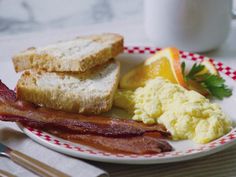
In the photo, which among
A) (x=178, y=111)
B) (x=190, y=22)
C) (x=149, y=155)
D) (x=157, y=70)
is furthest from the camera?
(x=190, y=22)

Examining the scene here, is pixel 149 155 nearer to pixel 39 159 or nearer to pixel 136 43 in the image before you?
pixel 39 159

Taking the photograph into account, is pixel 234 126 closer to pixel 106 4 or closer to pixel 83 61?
pixel 83 61

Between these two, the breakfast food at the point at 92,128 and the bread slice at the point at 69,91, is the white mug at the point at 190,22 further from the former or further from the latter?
the breakfast food at the point at 92,128

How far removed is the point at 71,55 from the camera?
228 centimetres

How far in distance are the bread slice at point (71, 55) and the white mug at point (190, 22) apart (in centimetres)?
32

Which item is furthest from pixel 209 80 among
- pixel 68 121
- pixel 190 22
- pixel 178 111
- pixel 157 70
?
pixel 68 121

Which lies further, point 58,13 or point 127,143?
point 58,13

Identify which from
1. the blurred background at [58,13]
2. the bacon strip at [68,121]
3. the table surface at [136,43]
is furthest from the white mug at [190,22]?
the bacon strip at [68,121]

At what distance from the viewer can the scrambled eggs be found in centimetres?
182

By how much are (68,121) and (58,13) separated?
191 cm

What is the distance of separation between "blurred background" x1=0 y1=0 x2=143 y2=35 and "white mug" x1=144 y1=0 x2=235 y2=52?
0.75 metres

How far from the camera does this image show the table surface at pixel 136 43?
1811 millimetres

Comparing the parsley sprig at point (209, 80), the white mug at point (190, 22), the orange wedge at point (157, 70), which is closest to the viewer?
the parsley sprig at point (209, 80)

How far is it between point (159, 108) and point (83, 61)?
0.42m
